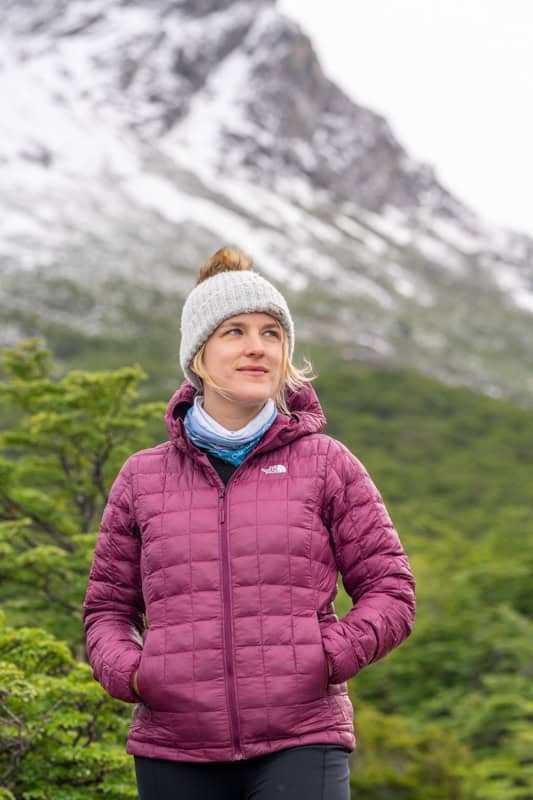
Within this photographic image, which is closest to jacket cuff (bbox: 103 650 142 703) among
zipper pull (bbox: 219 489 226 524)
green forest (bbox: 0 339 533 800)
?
zipper pull (bbox: 219 489 226 524)

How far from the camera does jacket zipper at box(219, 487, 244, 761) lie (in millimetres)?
2635

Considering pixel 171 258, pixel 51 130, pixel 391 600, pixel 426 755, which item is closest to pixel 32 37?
pixel 51 130

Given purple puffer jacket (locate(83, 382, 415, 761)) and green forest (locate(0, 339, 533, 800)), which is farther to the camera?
green forest (locate(0, 339, 533, 800))

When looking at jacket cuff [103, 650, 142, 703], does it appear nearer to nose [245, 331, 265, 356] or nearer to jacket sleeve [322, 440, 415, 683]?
jacket sleeve [322, 440, 415, 683]

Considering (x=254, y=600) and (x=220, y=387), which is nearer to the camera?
(x=254, y=600)

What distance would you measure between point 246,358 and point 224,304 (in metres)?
0.19

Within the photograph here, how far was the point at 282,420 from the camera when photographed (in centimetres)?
298

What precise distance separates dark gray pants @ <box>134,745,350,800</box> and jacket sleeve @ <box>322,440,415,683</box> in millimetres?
227

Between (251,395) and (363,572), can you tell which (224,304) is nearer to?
(251,395)

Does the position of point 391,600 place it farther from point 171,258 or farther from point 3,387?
point 171,258

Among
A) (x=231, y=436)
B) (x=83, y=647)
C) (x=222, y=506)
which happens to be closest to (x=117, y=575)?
(x=222, y=506)

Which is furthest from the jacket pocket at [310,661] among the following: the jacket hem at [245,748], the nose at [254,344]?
the nose at [254,344]

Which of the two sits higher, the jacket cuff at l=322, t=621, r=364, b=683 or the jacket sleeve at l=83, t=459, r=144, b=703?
the jacket sleeve at l=83, t=459, r=144, b=703

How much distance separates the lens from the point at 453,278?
6521 inches
